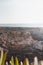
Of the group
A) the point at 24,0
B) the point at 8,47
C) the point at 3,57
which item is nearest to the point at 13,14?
the point at 24,0

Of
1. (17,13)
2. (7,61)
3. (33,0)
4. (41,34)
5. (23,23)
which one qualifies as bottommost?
(7,61)

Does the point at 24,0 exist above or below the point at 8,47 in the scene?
above

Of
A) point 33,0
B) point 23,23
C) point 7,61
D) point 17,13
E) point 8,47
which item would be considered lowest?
point 7,61

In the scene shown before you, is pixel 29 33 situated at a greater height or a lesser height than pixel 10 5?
lesser

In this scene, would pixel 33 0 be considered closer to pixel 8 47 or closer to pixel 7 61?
pixel 8 47

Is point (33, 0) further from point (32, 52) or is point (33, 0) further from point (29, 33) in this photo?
point (32, 52)

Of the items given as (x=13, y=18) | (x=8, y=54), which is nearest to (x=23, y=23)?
(x=13, y=18)
